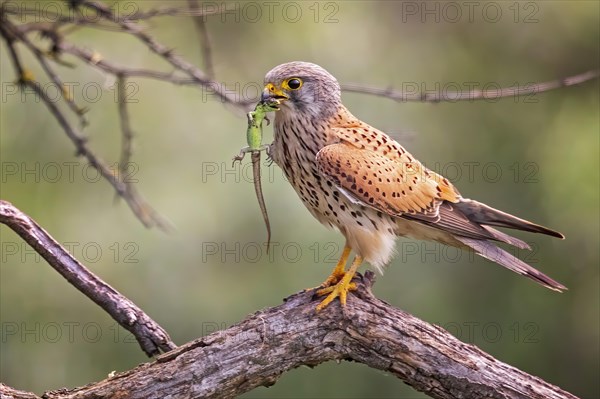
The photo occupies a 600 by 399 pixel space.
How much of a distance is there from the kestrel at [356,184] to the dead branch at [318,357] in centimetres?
27

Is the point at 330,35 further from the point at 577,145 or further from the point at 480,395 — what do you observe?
the point at 480,395

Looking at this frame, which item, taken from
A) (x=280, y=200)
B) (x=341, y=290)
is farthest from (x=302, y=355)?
(x=280, y=200)

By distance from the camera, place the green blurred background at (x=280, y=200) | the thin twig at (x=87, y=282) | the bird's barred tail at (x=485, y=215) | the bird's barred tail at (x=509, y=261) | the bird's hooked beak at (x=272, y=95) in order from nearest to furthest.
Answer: the thin twig at (x=87, y=282) → the bird's barred tail at (x=509, y=261) → the bird's hooked beak at (x=272, y=95) → the bird's barred tail at (x=485, y=215) → the green blurred background at (x=280, y=200)

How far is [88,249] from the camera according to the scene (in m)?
4.89

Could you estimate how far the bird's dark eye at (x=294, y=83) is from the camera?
11.4 ft

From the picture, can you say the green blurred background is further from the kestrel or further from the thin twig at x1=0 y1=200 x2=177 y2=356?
the thin twig at x1=0 y1=200 x2=177 y2=356

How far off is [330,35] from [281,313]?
2.77 meters

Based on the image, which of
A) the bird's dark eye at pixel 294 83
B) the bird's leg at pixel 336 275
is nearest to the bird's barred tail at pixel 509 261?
the bird's leg at pixel 336 275

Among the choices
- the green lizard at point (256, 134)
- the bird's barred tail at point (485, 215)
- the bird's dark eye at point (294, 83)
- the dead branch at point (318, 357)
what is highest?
the bird's dark eye at point (294, 83)

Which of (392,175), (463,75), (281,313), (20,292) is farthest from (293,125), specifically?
(463,75)

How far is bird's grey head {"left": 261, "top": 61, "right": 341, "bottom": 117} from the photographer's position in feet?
11.3

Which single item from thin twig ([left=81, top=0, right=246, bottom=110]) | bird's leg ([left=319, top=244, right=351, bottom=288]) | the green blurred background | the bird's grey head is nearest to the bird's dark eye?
the bird's grey head

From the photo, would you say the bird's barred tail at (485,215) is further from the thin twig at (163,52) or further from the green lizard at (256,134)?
the thin twig at (163,52)

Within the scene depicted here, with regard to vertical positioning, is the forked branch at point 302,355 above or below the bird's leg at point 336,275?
below
